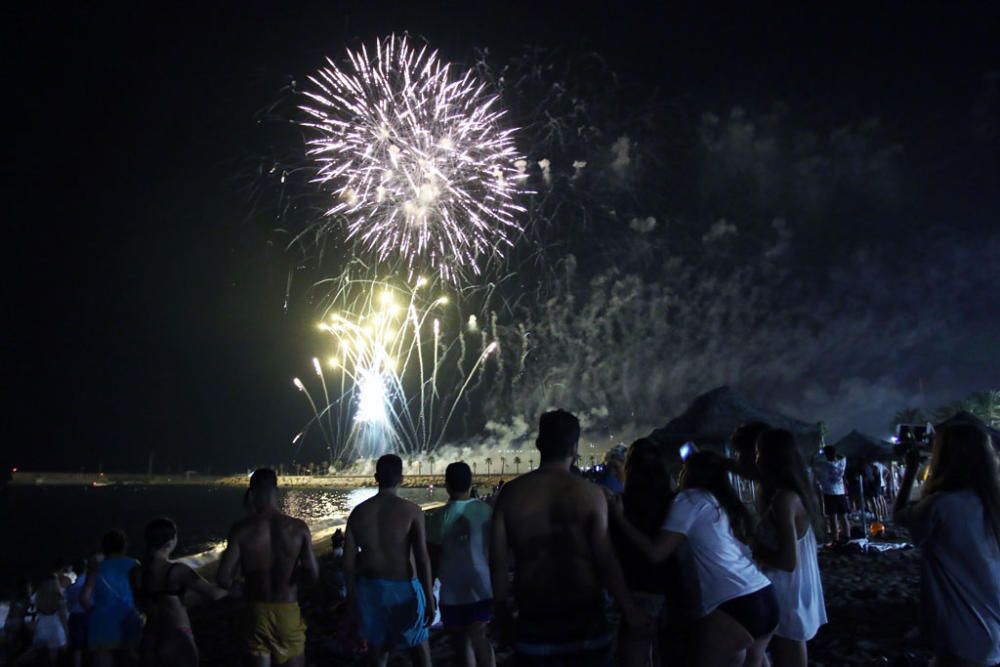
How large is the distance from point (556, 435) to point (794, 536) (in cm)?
160

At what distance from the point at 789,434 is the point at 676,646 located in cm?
151

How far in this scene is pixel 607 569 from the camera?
3.54 meters

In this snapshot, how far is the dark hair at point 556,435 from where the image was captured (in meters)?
3.73

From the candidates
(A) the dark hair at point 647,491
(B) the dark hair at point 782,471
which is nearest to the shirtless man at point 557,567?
(A) the dark hair at point 647,491

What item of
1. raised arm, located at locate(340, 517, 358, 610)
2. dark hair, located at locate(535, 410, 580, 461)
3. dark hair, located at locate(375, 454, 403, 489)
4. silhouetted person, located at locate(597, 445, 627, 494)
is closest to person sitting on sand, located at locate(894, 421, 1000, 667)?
dark hair, located at locate(535, 410, 580, 461)

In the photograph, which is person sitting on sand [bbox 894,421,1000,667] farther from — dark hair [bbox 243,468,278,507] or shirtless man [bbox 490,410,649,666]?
dark hair [bbox 243,468,278,507]

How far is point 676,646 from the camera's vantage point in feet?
12.8

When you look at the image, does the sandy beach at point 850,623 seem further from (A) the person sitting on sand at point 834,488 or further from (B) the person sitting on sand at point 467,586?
(B) the person sitting on sand at point 467,586

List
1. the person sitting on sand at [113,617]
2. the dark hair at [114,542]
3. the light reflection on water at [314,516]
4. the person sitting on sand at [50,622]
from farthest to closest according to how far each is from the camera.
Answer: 1. the light reflection on water at [314,516]
2. the person sitting on sand at [50,622]
3. the dark hair at [114,542]
4. the person sitting on sand at [113,617]

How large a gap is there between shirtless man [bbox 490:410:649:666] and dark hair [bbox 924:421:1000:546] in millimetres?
1962

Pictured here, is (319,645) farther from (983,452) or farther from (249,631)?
(983,452)

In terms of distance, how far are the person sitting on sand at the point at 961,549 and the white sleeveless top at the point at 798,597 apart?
1.95 ft

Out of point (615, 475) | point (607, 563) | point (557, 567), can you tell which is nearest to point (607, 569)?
point (607, 563)

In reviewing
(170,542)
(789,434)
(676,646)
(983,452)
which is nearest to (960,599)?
(983,452)
